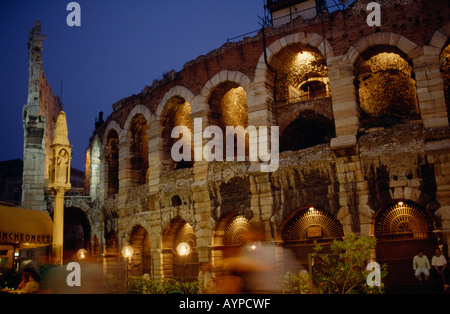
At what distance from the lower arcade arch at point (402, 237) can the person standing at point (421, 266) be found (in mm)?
688

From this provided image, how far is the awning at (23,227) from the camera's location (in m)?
11.0

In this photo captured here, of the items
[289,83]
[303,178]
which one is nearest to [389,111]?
[289,83]

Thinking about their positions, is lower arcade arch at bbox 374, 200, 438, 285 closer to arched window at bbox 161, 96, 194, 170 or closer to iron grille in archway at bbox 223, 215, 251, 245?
iron grille in archway at bbox 223, 215, 251, 245

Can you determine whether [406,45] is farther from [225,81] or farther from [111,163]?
[111,163]

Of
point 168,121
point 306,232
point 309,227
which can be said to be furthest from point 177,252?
point 309,227

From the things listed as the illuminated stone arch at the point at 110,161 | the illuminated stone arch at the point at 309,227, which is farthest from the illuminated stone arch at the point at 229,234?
the illuminated stone arch at the point at 110,161

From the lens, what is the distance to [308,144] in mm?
16734

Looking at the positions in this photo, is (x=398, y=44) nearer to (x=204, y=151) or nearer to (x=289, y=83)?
(x=289, y=83)

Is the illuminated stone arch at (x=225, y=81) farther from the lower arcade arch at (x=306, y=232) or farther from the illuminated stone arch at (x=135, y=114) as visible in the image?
the lower arcade arch at (x=306, y=232)

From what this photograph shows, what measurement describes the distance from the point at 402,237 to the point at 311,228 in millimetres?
2695

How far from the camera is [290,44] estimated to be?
13.9 meters

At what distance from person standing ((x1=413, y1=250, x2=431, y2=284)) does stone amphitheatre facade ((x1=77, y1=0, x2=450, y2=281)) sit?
2.18 feet
